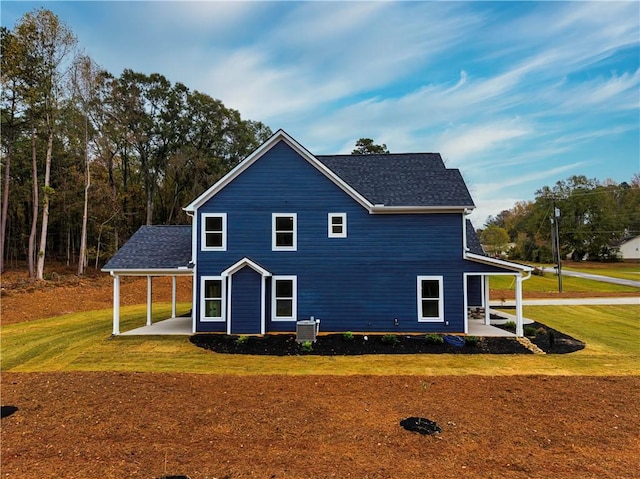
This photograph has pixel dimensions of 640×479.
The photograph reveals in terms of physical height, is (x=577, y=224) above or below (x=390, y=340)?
above

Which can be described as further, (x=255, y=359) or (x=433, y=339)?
(x=433, y=339)

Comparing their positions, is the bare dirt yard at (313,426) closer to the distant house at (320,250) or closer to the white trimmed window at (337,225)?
the distant house at (320,250)

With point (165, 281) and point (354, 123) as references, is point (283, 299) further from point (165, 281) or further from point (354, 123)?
point (165, 281)

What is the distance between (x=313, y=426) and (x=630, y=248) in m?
85.8

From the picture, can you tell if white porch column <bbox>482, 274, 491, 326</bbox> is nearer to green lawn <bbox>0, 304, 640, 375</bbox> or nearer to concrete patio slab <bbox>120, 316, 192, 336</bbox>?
green lawn <bbox>0, 304, 640, 375</bbox>

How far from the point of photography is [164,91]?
38.8 meters

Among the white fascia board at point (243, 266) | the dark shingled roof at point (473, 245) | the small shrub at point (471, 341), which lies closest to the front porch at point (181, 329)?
the small shrub at point (471, 341)

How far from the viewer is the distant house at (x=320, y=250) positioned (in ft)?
45.7

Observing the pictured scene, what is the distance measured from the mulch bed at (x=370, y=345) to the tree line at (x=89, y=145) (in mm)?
20846

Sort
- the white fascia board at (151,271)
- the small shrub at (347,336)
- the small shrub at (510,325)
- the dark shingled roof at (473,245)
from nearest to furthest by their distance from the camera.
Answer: the small shrub at (347,336) → the white fascia board at (151,271) → the small shrub at (510,325) → the dark shingled roof at (473,245)

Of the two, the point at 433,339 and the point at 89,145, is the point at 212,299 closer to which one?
the point at 433,339

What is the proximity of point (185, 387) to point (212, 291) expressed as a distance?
6.05 metres

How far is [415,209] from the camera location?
45.9ft

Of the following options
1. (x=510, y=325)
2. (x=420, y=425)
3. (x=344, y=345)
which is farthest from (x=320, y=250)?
(x=510, y=325)
